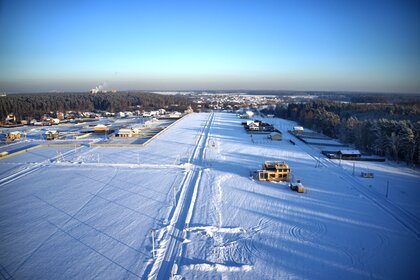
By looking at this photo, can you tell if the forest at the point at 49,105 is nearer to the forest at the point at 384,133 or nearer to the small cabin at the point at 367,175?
the forest at the point at 384,133

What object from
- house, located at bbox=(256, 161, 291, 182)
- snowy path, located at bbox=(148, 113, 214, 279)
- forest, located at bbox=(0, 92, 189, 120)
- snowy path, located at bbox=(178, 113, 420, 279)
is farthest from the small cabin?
forest, located at bbox=(0, 92, 189, 120)

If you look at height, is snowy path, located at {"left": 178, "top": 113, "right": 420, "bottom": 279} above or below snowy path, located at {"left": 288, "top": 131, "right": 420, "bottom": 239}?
below

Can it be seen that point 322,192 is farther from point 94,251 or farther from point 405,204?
point 94,251

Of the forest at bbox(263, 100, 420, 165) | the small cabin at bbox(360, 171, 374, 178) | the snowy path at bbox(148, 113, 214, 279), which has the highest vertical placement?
the forest at bbox(263, 100, 420, 165)

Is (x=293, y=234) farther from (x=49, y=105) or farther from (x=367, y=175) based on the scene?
(x=49, y=105)

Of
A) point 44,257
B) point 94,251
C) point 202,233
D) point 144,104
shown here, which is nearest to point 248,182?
point 202,233

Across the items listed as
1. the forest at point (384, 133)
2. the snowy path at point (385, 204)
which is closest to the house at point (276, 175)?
the snowy path at point (385, 204)

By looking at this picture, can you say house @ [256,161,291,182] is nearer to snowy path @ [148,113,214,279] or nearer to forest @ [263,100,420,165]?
snowy path @ [148,113,214,279]

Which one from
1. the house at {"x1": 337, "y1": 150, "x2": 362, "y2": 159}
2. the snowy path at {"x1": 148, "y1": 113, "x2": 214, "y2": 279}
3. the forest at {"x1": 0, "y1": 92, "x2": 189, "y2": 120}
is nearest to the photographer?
the snowy path at {"x1": 148, "y1": 113, "x2": 214, "y2": 279}

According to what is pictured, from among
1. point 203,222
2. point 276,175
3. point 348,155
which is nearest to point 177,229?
point 203,222
